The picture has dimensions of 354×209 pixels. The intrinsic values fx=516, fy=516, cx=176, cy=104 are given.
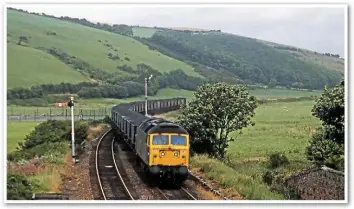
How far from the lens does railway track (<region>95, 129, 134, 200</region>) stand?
2228 centimetres

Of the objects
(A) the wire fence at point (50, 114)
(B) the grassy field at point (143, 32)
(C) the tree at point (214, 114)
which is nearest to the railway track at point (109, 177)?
(C) the tree at point (214, 114)

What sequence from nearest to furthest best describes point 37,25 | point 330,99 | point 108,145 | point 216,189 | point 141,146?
point 216,189, point 141,146, point 330,99, point 108,145, point 37,25

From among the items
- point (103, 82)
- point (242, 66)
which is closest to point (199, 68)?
point (242, 66)

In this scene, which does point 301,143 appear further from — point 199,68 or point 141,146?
point 199,68

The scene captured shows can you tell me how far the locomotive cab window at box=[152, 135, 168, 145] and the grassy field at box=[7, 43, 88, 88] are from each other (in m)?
35.8

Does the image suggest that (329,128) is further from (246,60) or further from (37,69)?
(246,60)

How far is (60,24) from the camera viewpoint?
10288 centimetres

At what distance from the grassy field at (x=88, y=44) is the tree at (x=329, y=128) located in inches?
2608

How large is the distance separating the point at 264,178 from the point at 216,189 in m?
4.69

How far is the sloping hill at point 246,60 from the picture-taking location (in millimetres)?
83688

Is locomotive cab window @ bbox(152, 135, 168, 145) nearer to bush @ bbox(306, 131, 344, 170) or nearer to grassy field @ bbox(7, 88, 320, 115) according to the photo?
bush @ bbox(306, 131, 344, 170)

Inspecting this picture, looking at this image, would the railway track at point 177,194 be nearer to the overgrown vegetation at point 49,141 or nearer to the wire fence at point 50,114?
the overgrown vegetation at point 49,141

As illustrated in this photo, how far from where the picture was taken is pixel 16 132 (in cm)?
5281

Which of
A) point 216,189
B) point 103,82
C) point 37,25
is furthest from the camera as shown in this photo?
point 37,25
